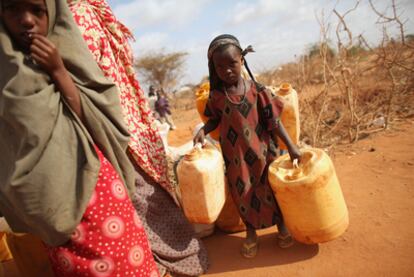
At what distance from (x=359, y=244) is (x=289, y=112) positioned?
102 cm

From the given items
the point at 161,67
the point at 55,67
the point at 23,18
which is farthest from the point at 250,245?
the point at 161,67

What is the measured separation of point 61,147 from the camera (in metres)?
1.34

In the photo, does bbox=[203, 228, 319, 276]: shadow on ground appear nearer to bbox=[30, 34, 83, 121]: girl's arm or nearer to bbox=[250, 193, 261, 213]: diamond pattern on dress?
bbox=[250, 193, 261, 213]: diamond pattern on dress

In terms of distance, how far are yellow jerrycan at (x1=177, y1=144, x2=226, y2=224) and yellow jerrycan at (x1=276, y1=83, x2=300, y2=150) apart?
0.58 meters

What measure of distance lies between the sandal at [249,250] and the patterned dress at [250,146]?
14 centimetres

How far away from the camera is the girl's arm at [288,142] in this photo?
210 centimetres

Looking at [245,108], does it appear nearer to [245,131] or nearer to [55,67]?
[245,131]

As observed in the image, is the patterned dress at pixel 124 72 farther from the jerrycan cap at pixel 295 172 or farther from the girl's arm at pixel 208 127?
the jerrycan cap at pixel 295 172

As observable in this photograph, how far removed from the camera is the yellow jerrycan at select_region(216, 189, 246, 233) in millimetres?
2686

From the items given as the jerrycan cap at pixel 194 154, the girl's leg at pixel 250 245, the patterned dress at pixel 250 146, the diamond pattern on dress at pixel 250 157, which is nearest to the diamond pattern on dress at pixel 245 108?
the patterned dress at pixel 250 146

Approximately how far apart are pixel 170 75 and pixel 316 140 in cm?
1907

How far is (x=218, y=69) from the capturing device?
6.91 feet

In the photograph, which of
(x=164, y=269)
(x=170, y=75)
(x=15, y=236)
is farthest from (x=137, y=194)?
(x=170, y=75)

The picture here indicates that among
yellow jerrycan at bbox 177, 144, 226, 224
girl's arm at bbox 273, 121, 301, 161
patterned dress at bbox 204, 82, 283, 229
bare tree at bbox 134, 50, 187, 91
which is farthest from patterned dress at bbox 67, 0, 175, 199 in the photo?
bare tree at bbox 134, 50, 187, 91
